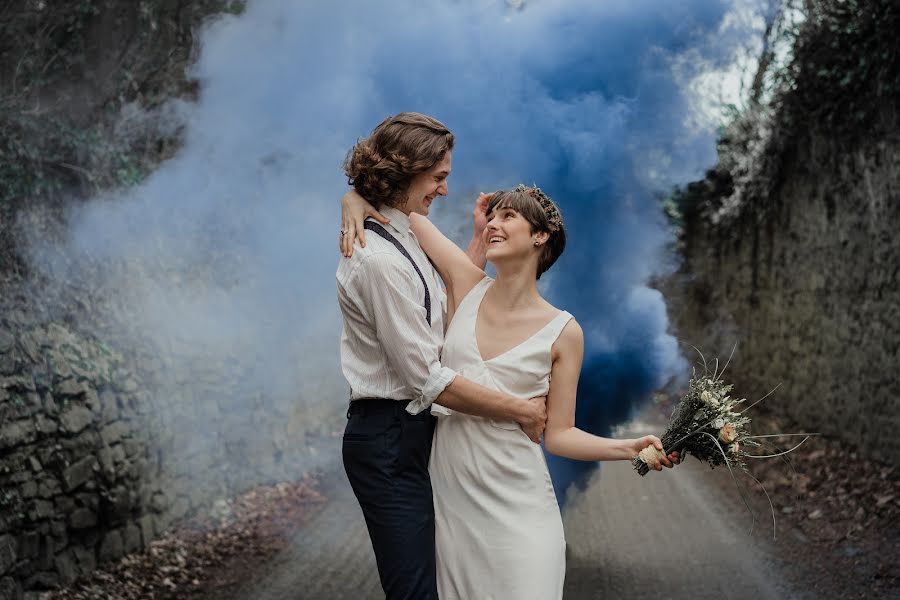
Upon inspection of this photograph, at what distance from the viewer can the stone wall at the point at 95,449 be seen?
5133mm

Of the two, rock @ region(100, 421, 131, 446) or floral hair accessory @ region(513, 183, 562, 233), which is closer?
floral hair accessory @ region(513, 183, 562, 233)

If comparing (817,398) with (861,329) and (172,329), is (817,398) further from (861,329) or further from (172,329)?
(172,329)

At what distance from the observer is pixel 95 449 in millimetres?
5855

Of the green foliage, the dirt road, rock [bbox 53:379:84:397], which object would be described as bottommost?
the dirt road

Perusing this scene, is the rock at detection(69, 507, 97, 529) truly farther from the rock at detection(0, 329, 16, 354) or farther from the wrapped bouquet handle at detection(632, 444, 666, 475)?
the wrapped bouquet handle at detection(632, 444, 666, 475)

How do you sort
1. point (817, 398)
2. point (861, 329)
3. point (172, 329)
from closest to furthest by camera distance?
point (172, 329) < point (861, 329) < point (817, 398)

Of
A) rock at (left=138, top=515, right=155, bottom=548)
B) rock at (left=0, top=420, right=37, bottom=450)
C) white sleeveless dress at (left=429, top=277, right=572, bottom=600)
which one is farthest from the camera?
rock at (left=138, top=515, right=155, bottom=548)

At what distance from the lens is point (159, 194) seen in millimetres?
7840

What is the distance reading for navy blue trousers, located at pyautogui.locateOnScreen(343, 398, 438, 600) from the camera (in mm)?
2740

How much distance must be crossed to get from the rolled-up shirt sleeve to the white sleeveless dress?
26cm

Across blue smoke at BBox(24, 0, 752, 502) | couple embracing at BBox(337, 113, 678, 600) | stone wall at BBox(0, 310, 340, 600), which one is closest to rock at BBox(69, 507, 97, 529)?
stone wall at BBox(0, 310, 340, 600)

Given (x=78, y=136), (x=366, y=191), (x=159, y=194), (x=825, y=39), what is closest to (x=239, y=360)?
(x=159, y=194)

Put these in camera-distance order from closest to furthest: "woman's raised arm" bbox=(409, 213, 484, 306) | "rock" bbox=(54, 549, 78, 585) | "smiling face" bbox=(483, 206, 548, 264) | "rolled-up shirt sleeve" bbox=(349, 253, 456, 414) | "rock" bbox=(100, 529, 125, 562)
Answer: "rolled-up shirt sleeve" bbox=(349, 253, 456, 414), "smiling face" bbox=(483, 206, 548, 264), "woman's raised arm" bbox=(409, 213, 484, 306), "rock" bbox=(54, 549, 78, 585), "rock" bbox=(100, 529, 125, 562)

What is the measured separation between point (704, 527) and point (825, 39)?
4816 millimetres
